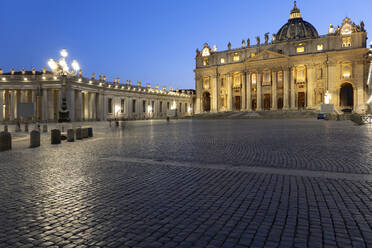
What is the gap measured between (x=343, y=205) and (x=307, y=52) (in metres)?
A: 69.5

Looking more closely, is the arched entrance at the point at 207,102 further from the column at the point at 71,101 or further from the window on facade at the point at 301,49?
the column at the point at 71,101

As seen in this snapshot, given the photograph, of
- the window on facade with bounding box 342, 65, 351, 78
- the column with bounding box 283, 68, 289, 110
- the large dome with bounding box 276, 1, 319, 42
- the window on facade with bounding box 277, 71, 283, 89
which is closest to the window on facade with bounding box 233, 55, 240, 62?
the window on facade with bounding box 277, 71, 283, 89

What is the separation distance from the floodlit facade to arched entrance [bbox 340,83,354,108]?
53328 mm

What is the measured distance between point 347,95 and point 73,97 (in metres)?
67.0

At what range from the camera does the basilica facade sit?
5909cm

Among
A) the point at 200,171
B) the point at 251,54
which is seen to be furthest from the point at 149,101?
the point at 200,171

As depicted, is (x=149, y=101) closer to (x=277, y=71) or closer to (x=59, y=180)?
(x=277, y=71)

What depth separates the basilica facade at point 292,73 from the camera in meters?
59.1

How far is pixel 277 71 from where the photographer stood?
66938mm

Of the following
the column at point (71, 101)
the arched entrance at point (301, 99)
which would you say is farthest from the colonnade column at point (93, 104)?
the arched entrance at point (301, 99)

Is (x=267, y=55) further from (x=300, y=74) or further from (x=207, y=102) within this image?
(x=207, y=102)

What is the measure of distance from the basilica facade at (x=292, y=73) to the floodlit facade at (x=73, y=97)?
20.1 meters

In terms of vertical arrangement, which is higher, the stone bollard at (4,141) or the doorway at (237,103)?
the doorway at (237,103)

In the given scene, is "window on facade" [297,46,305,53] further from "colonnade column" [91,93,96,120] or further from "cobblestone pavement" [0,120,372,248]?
"cobblestone pavement" [0,120,372,248]
